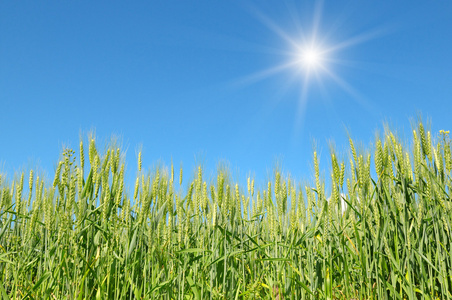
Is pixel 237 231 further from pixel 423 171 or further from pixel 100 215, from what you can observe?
pixel 423 171

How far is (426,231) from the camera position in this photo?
2475 millimetres

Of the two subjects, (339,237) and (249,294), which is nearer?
(249,294)

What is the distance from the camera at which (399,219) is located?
2492 mm

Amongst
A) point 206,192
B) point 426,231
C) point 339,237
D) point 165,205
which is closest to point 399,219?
point 426,231

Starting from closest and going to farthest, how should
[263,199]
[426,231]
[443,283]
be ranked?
[443,283]
[426,231]
[263,199]

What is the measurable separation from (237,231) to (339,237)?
2.72 feet

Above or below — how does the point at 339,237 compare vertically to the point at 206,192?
below

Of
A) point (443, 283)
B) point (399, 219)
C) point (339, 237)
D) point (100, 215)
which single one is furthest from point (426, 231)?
point (100, 215)

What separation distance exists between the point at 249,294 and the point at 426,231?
139 centimetres

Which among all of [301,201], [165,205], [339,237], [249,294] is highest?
[301,201]

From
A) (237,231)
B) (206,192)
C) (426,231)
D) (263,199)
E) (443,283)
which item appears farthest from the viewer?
(263,199)

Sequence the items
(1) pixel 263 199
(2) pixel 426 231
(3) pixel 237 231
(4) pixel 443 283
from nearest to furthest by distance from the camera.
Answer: (4) pixel 443 283 < (2) pixel 426 231 < (3) pixel 237 231 < (1) pixel 263 199

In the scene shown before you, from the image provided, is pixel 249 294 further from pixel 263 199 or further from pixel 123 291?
pixel 263 199

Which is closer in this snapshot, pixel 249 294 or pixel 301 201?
pixel 249 294
